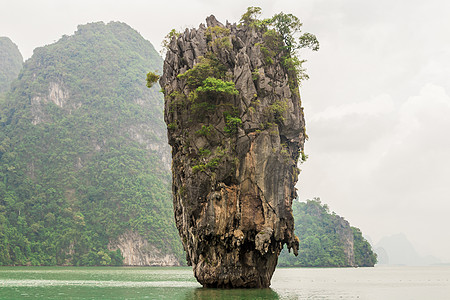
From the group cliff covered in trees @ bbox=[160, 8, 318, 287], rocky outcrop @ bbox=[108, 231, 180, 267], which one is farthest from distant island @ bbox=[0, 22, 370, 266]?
cliff covered in trees @ bbox=[160, 8, 318, 287]

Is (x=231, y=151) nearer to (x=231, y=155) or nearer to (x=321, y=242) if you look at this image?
(x=231, y=155)

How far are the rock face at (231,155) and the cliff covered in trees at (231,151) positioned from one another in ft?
0.22

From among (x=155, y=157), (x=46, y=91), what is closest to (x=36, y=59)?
(x=46, y=91)

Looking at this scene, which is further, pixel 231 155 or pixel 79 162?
pixel 79 162

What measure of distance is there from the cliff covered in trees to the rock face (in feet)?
0.22

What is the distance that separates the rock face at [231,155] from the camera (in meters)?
32.2

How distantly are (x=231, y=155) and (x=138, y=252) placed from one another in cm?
9402

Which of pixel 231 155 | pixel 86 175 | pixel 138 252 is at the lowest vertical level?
pixel 138 252

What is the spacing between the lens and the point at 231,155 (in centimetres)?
3272

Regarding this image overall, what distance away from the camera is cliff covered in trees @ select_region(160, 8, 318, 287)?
32281 mm

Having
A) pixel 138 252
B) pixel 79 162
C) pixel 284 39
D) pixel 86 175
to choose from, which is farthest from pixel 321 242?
pixel 284 39

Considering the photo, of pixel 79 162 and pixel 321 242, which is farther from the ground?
pixel 79 162

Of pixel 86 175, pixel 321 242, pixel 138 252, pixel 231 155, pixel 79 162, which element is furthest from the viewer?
pixel 79 162

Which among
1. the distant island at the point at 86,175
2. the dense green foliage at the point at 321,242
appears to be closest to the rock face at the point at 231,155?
the distant island at the point at 86,175
